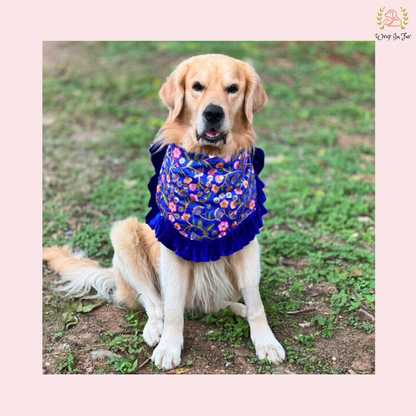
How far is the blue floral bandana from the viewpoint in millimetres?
3777

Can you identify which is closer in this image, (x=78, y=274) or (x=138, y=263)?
(x=138, y=263)

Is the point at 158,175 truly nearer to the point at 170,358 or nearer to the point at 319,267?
the point at 170,358

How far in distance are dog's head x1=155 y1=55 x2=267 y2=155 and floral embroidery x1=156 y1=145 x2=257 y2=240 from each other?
119 millimetres

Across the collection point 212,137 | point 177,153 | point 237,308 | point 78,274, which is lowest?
point 237,308

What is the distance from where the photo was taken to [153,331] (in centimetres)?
396

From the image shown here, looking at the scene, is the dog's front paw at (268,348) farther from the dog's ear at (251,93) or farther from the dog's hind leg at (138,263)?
the dog's ear at (251,93)

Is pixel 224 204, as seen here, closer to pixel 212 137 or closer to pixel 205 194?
pixel 205 194

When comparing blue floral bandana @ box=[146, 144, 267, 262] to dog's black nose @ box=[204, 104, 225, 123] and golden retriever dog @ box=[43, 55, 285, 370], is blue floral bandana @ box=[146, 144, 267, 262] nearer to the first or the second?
golden retriever dog @ box=[43, 55, 285, 370]

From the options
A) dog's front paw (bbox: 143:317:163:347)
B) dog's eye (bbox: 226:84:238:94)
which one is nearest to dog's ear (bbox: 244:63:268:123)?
dog's eye (bbox: 226:84:238:94)

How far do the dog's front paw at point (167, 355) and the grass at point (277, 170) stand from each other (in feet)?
0.43

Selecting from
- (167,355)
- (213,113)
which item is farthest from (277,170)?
(167,355)

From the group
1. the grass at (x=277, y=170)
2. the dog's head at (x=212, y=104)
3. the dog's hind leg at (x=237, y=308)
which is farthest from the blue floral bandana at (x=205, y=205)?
the grass at (x=277, y=170)

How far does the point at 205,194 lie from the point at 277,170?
345 cm

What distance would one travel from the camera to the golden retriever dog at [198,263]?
371 cm
